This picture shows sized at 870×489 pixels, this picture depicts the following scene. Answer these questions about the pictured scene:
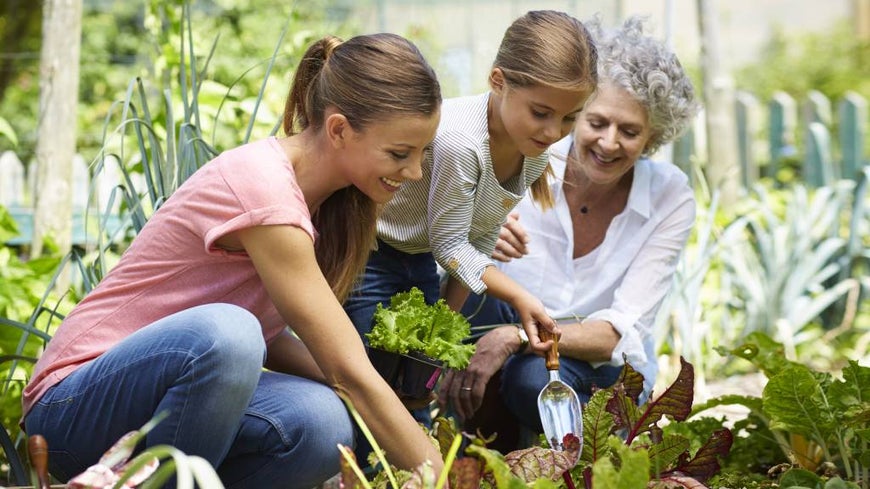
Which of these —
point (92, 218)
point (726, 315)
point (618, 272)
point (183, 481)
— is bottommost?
point (726, 315)

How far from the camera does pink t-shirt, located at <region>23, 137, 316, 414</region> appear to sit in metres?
1.87

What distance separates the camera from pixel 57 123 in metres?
3.48

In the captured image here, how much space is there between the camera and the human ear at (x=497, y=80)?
7.78 feet

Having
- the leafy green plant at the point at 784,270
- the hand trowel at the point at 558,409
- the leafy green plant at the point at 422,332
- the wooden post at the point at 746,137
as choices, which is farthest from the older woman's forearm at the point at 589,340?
the wooden post at the point at 746,137

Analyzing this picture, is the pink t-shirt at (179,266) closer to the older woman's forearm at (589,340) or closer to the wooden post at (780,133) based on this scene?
the older woman's forearm at (589,340)

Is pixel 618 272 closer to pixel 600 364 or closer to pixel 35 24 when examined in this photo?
pixel 600 364

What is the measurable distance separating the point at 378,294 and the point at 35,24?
7.51m

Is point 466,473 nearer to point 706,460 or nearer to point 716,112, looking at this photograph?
point 706,460

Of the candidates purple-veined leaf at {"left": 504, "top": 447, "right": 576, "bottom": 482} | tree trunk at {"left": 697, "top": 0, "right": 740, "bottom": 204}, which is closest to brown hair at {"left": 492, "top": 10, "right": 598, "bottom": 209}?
purple-veined leaf at {"left": 504, "top": 447, "right": 576, "bottom": 482}

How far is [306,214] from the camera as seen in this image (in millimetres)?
1865

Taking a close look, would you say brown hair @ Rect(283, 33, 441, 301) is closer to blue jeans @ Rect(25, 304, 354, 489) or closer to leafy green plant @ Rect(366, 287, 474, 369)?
leafy green plant @ Rect(366, 287, 474, 369)

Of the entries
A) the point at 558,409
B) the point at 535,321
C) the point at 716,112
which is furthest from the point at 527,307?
the point at 716,112

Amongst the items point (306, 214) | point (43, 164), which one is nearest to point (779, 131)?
point (43, 164)

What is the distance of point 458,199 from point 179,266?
2.02 feet
